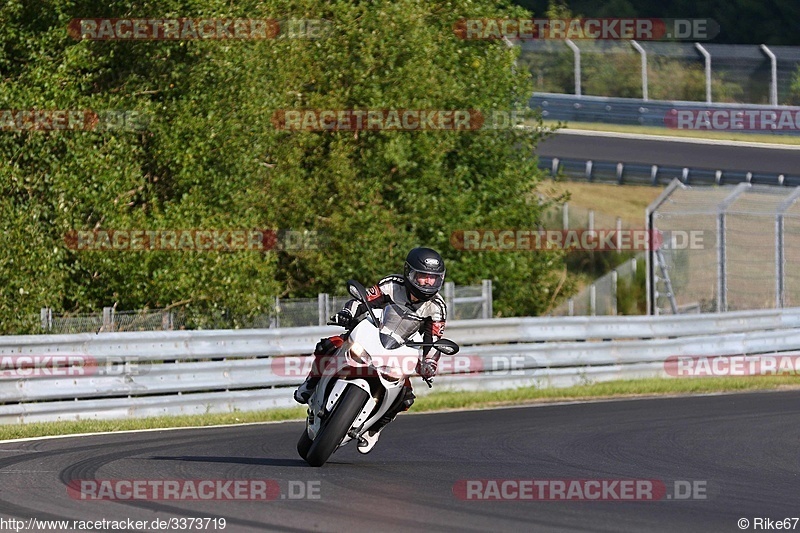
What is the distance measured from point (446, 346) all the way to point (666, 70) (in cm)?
2983

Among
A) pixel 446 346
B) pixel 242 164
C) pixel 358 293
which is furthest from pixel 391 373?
pixel 242 164

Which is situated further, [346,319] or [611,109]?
[611,109]

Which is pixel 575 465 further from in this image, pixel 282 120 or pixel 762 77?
pixel 762 77

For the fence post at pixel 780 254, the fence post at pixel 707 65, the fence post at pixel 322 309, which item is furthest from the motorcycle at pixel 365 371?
the fence post at pixel 707 65

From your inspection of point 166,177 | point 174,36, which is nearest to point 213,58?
point 174,36

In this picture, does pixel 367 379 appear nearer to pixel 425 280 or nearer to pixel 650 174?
pixel 425 280

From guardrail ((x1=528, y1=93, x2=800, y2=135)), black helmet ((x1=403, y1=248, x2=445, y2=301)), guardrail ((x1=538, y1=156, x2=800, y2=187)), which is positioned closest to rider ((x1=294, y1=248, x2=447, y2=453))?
black helmet ((x1=403, y1=248, x2=445, y2=301))

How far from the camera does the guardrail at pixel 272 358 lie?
13984mm

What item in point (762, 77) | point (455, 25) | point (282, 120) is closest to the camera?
point (282, 120)

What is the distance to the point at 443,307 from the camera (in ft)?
30.9

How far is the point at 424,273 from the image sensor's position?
9.09 metres

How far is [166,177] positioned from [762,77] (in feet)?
64.7

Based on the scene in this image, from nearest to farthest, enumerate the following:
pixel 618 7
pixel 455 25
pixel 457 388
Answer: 1. pixel 457 388
2. pixel 455 25
3. pixel 618 7

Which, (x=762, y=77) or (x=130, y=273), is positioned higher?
(x=762, y=77)
